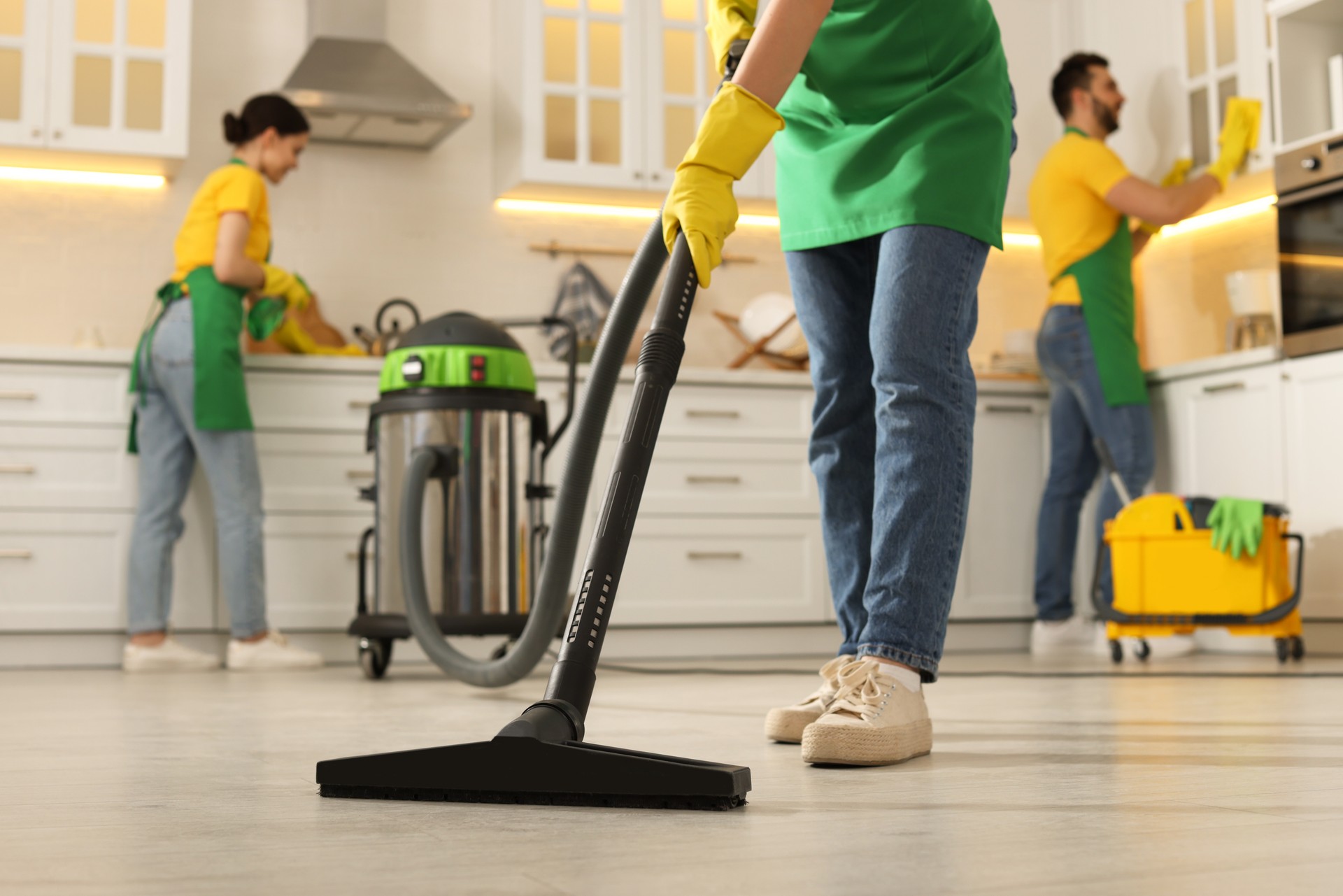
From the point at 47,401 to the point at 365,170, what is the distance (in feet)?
4.44

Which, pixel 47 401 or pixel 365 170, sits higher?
pixel 365 170

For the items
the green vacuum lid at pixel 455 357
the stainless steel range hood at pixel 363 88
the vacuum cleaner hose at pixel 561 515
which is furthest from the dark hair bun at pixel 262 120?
the vacuum cleaner hose at pixel 561 515

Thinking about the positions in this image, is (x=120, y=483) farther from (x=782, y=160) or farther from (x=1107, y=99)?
(x=1107, y=99)

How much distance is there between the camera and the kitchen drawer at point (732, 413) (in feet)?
13.3

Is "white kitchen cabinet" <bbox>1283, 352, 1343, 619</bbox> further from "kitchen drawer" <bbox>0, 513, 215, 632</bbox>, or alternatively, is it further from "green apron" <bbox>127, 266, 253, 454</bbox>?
"kitchen drawer" <bbox>0, 513, 215, 632</bbox>

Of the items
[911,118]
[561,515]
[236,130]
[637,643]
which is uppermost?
[236,130]

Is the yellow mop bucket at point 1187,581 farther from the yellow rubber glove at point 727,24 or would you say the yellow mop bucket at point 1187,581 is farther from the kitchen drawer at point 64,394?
the kitchen drawer at point 64,394

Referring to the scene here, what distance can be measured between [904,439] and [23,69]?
132 inches

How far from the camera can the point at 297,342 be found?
12.9 feet

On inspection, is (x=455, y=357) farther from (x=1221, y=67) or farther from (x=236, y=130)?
(x=1221, y=67)

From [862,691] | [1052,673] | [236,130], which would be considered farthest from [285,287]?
[862,691]

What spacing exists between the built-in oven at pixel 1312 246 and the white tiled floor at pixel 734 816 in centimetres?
194

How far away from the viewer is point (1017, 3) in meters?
5.25

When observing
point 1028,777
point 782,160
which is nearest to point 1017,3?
point 782,160
